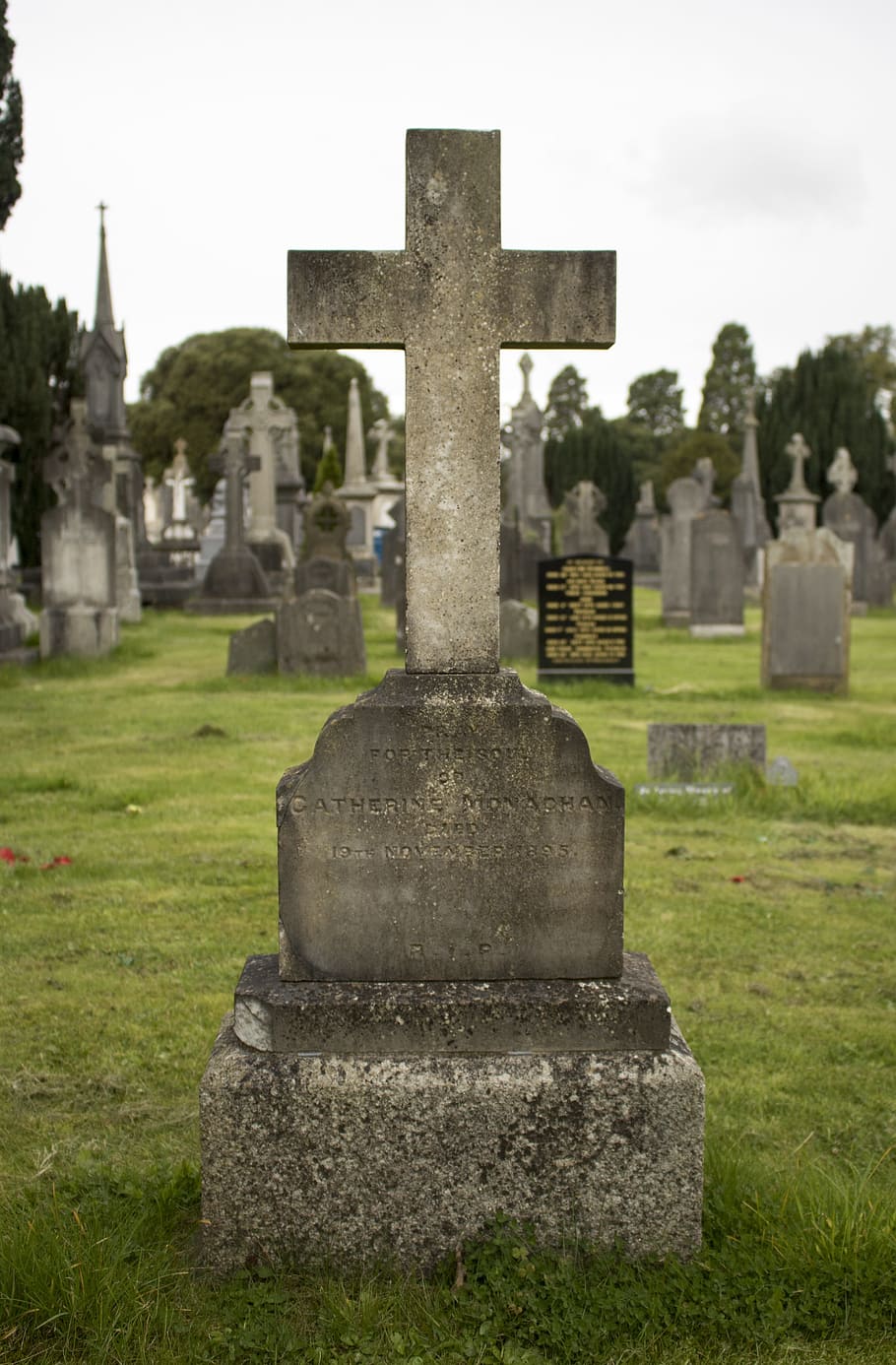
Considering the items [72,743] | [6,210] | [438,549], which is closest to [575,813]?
[438,549]

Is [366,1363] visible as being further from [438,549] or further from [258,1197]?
[438,549]

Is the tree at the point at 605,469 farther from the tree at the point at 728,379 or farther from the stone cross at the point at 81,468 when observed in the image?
the stone cross at the point at 81,468

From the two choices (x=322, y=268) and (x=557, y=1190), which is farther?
(x=322, y=268)

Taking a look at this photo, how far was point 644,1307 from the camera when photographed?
9.74 feet

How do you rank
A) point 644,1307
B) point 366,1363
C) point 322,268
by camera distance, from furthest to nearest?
point 322,268
point 644,1307
point 366,1363

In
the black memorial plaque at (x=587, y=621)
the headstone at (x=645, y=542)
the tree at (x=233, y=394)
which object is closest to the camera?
the black memorial plaque at (x=587, y=621)

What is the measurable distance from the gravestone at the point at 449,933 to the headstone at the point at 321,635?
1159cm

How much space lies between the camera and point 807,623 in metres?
14.5

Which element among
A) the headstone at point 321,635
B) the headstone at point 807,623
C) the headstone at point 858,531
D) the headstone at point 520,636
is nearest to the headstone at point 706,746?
the headstone at point 807,623

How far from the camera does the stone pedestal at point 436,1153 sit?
3146mm

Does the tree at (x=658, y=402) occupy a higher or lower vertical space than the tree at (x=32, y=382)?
higher

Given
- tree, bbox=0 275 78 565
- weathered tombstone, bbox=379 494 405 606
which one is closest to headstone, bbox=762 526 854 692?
weathered tombstone, bbox=379 494 405 606

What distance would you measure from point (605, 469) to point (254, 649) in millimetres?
35835

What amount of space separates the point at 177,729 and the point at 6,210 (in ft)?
31.6
